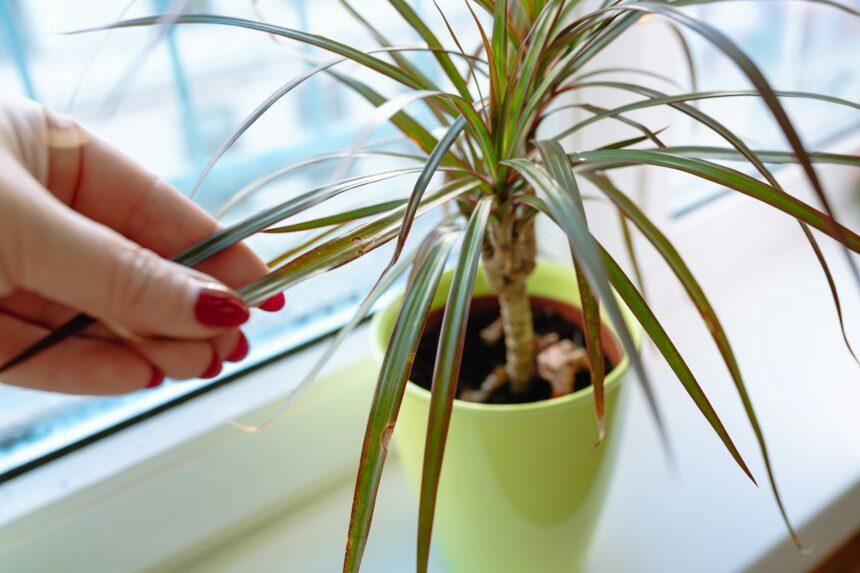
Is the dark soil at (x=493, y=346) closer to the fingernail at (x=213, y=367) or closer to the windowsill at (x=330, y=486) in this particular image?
the windowsill at (x=330, y=486)

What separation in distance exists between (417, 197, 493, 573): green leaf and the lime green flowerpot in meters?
0.13

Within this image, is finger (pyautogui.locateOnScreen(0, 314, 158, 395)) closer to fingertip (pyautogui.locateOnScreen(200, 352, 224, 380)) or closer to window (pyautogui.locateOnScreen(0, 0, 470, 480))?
fingertip (pyautogui.locateOnScreen(200, 352, 224, 380))

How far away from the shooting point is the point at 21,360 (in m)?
0.41

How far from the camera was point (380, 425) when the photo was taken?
1.46ft

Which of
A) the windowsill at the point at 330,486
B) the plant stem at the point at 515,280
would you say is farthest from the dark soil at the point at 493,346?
the windowsill at the point at 330,486

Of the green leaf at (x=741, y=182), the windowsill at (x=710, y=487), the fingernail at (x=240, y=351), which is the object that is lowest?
the windowsill at (x=710, y=487)

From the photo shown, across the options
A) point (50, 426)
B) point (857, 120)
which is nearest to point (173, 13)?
point (50, 426)

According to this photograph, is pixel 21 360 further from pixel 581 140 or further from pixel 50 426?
pixel 581 140

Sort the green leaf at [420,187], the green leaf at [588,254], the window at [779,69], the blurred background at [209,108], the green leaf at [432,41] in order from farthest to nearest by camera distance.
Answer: the window at [779,69] → the blurred background at [209,108] → the green leaf at [432,41] → the green leaf at [420,187] → the green leaf at [588,254]

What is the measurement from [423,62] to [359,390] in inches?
16.2

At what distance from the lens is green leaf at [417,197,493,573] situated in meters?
0.41

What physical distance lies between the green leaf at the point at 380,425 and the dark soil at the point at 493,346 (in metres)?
0.21

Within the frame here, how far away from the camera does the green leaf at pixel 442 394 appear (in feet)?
1.34

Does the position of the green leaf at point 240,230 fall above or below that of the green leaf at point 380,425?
above
